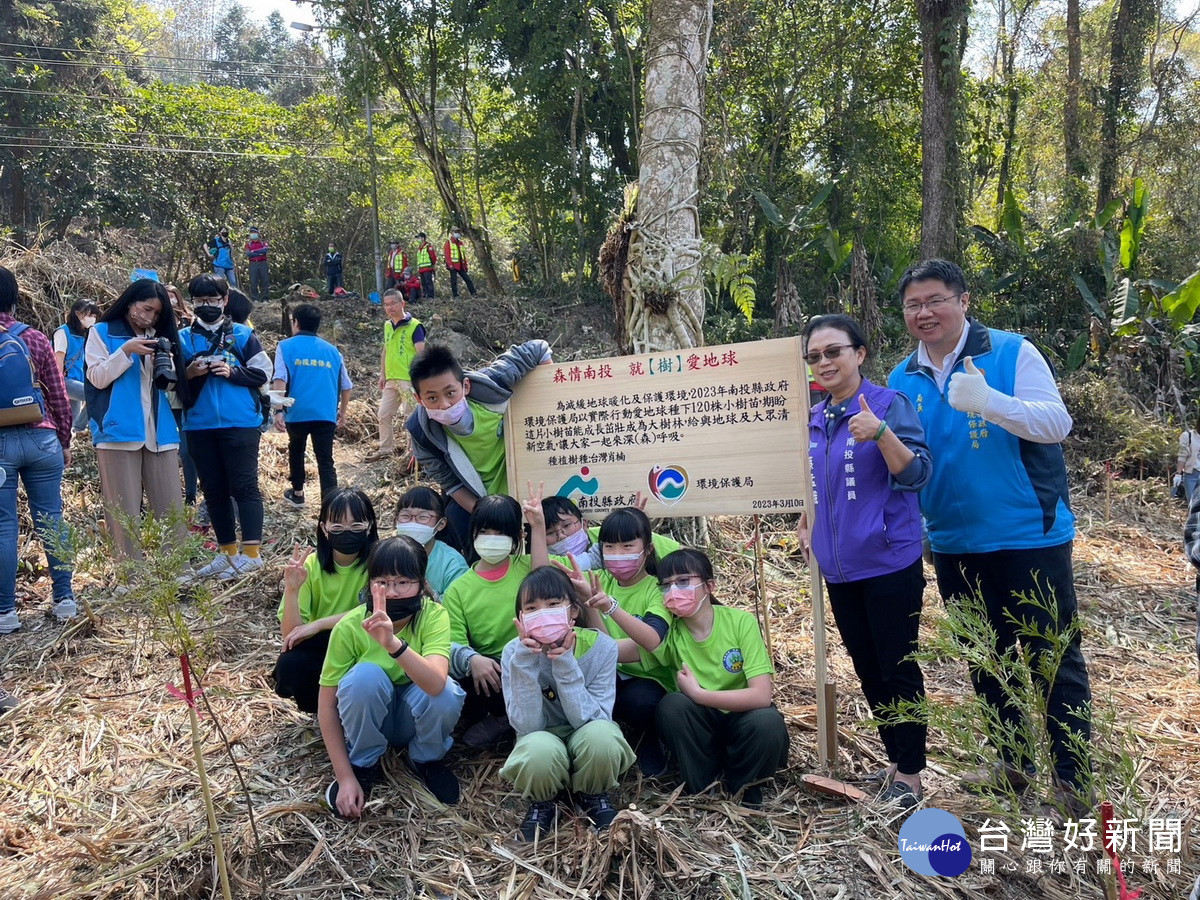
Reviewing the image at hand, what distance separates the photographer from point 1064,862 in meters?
2.43

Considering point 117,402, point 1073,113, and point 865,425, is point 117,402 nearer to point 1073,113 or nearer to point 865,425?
point 865,425

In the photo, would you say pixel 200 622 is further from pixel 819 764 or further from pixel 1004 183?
pixel 1004 183

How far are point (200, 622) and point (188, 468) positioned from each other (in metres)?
1.81

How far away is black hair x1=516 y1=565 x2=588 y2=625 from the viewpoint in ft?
9.21

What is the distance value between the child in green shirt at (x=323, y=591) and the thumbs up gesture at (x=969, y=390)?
217 cm

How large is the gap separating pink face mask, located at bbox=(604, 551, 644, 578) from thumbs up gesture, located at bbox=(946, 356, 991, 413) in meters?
1.26

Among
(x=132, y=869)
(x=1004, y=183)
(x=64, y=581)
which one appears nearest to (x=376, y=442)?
(x=64, y=581)

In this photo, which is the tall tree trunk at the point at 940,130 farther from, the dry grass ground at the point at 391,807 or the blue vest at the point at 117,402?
the blue vest at the point at 117,402

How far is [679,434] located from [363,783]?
1.79 meters

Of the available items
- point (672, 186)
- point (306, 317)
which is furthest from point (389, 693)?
point (306, 317)

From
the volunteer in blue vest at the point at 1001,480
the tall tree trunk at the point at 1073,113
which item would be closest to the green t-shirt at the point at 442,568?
the volunteer in blue vest at the point at 1001,480

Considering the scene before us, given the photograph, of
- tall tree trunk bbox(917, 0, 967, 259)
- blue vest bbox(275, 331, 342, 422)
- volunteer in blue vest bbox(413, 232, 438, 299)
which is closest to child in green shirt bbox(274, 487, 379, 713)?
A: blue vest bbox(275, 331, 342, 422)

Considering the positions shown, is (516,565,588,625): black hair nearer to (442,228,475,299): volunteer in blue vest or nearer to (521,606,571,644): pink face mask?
(521,606,571,644): pink face mask

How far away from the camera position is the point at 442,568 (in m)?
3.54
